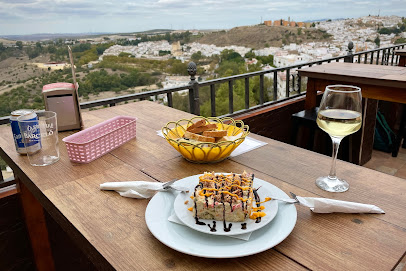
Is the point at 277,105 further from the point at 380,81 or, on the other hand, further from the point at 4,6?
the point at 4,6

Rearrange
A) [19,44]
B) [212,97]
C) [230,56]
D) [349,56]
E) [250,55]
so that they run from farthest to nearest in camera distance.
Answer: [230,56] → [250,55] → [349,56] → [19,44] → [212,97]

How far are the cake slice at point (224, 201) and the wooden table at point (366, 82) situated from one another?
2142 millimetres

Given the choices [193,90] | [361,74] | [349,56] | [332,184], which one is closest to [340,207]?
[332,184]

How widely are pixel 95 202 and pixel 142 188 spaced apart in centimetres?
14

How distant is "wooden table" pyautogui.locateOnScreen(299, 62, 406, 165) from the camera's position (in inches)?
95.5

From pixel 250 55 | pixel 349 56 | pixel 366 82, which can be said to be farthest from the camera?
pixel 250 55

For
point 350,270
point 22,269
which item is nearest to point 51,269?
point 22,269

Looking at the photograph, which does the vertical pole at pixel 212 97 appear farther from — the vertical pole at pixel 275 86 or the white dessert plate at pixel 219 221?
the white dessert plate at pixel 219 221

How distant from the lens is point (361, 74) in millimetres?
2639

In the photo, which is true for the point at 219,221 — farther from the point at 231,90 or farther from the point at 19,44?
the point at 19,44

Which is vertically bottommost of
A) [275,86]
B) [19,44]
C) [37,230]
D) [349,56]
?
[37,230]

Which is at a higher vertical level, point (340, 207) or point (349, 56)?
point (349, 56)

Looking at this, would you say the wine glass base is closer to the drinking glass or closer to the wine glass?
the wine glass

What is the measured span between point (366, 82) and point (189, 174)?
2.08 metres
